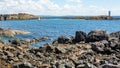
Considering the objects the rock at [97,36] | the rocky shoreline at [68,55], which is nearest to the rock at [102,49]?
the rocky shoreline at [68,55]

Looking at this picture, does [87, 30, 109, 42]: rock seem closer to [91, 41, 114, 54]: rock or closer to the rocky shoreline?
the rocky shoreline

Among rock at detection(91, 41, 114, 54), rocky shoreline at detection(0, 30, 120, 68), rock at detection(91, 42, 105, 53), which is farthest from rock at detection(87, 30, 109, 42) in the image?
rock at detection(91, 41, 114, 54)

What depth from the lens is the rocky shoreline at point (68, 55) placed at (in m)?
34.2

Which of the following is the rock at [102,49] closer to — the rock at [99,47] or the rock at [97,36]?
the rock at [99,47]

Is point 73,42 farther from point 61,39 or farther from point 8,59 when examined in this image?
point 8,59

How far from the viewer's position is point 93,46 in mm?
49250

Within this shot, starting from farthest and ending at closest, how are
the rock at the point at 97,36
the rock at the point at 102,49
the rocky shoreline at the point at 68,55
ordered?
the rock at the point at 97,36 < the rock at the point at 102,49 < the rocky shoreline at the point at 68,55

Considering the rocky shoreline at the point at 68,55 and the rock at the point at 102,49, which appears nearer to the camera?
the rocky shoreline at the point at 68,55

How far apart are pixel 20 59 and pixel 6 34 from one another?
50828 millimetres

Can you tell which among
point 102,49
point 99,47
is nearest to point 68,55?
point 102,49

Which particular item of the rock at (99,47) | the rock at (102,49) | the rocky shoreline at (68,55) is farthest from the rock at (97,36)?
the rock at (102,49)

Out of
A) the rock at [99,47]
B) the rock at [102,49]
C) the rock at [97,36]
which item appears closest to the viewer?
the rock at [102,49]

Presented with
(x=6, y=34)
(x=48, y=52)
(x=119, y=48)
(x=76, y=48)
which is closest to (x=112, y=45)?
(x=119, y=48)

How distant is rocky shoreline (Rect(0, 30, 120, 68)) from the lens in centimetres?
3415
